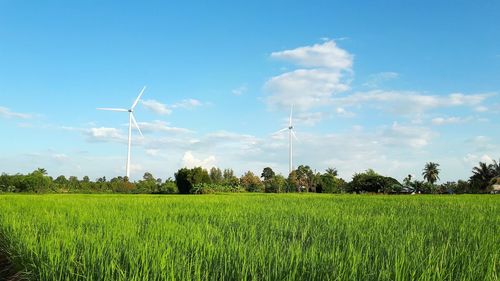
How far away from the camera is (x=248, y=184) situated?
208 feet

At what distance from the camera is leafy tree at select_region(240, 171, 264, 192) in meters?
61.3

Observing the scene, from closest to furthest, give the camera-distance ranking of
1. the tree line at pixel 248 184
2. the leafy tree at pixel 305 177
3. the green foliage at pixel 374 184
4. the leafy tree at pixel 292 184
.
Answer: the tree line at pixel 248 184, the green foliage at pixel 374 184, the leafy tree at pixel 292 184, the leafy tree at pixel 305 177

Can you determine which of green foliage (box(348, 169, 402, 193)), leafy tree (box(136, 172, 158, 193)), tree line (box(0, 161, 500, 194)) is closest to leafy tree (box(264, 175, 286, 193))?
tree line (box(0, 161, 500, 194))

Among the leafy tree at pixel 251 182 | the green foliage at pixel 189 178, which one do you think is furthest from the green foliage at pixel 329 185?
the green foliage at pixel 189 178

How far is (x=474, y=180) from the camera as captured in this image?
7162cm

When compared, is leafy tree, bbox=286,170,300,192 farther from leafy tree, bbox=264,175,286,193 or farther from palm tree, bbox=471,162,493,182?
palm tree, bbox=471,162,493,182

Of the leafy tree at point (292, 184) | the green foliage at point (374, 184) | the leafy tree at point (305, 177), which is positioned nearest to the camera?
the green foliage at point (374, 184)

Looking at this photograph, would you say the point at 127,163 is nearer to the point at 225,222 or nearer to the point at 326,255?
the point at 225,222

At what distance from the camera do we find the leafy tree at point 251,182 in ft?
201

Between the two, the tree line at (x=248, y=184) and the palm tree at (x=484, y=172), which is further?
the palm tree at (x=484, y=172)

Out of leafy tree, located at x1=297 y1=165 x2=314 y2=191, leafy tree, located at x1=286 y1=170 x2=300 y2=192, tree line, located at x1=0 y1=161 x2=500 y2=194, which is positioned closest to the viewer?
tree line, located at x1=0 y1=161 x2=500 y2=194

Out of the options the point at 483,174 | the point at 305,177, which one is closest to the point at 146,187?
the point at 305,177

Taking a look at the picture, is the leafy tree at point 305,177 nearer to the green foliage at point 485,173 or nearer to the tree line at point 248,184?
the tree line at point 248,184

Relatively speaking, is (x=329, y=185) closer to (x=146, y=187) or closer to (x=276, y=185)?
(x=276, y=185)
